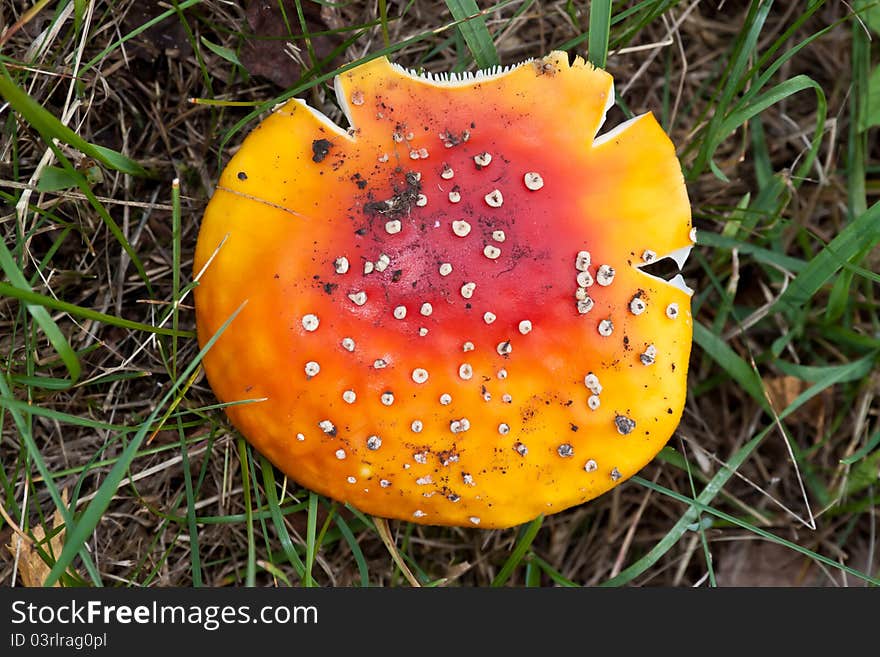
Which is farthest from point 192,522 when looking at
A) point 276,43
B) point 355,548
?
point 276,43

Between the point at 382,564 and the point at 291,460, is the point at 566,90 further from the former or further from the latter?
the point at 382,564

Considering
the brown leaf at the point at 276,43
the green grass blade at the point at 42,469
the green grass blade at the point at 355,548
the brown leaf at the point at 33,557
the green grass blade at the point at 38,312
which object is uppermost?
the brown leaf at the point at 276,43

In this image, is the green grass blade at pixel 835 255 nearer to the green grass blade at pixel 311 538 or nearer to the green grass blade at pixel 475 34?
the green grass blade at pixel 475 34

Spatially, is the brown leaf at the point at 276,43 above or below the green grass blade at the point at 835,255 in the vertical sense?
above

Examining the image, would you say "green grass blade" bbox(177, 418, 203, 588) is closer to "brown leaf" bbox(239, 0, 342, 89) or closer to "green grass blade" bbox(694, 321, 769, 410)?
"brown leaf" bbox(239, 0, 342, 89)

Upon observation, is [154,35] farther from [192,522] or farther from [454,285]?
[192,522]

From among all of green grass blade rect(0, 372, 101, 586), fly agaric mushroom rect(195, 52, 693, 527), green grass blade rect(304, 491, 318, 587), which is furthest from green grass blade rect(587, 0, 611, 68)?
green grass blade rect(0, 372, 101, 586)

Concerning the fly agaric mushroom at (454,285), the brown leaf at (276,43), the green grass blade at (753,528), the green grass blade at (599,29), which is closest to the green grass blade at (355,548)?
the fly agaric mushroom at (454,285)
